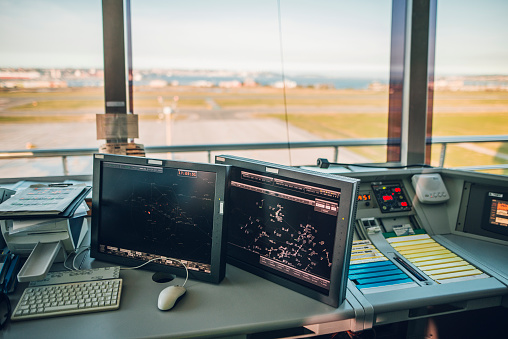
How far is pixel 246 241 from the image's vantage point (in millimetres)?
1217

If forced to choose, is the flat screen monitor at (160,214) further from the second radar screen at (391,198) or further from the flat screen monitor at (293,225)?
the second radar screen at (391,198)

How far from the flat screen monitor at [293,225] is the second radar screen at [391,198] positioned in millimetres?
716

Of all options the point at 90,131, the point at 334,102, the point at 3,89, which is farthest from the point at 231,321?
the point at 334,102

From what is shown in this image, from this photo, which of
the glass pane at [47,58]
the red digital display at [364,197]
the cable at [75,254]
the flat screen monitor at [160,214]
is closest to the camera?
the flat screen monitor at [160,214]

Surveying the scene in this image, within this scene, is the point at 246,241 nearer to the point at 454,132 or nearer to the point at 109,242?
the point at 109,242

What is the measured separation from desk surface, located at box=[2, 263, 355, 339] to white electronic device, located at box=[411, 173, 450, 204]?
0.89 metres

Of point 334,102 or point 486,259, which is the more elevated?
point 334,102

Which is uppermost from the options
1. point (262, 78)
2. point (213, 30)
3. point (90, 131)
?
point (213, 30)

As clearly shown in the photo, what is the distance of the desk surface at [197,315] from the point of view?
0.91 m

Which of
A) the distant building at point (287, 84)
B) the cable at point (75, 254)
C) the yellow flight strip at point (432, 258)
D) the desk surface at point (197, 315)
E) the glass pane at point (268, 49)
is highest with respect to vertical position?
the glass pane at point (268, 49)

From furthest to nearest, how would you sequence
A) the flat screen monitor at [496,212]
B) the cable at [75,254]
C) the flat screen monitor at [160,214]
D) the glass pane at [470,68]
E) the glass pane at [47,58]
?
the glass pane at [470,68]
the glass pane at [47,58]
the flat screen monitor at [496,212]
the cable at [75,254]
the flat screen monitor at [160,214]

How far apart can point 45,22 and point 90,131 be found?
2.72 ft

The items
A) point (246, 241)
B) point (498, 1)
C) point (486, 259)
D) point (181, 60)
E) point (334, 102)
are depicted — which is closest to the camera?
point (246, 241)

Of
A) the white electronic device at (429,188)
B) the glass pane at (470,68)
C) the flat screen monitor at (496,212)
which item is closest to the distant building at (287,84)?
the glass pane at (470,68)
